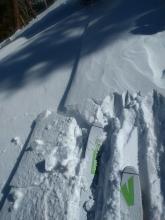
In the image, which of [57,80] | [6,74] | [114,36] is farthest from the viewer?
[6,74]

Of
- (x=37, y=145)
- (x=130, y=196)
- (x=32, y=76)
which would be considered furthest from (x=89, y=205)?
(x=32, y=76)

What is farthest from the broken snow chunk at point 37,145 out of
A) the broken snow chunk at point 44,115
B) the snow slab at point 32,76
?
Result: the broken snow chunk at point 44,115

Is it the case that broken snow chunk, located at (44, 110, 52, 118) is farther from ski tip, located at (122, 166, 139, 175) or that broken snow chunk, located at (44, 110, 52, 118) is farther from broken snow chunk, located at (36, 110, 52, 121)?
ski tip, located at (122, 166, 139, 175)

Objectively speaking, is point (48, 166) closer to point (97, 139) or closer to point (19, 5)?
point (97, 139)

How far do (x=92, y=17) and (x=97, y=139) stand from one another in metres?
1.86

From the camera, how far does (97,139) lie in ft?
6.18

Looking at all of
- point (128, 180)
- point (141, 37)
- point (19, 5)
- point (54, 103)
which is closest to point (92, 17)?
point (141, 37)

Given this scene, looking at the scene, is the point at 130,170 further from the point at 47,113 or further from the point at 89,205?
the point at 47,113

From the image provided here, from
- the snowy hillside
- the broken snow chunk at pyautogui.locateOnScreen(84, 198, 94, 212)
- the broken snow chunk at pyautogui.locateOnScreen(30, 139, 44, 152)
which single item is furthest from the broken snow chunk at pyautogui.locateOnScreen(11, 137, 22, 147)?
the broken snow chunk at pyautogui.locateOnScreen(84, 198, 94, 212)

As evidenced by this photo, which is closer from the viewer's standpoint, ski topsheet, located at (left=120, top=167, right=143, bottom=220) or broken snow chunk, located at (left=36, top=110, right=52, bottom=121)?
ski topsheet, located at (left=120, top=167, right=143, bottom=220)

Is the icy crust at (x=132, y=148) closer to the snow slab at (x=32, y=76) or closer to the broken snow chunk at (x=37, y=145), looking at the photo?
the broken snow chunk at (x=37, y=145)

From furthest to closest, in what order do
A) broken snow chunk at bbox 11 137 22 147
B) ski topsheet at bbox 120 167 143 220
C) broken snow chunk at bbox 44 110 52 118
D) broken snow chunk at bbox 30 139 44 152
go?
1. broken snow chunk at bbox 44 110 52 118
2. broken snow chunk at bbox 11 137 22 147
3. broken snow chunk at bbox 30 139 44 152
4. ski topsheet at bbox 120 167 143 220

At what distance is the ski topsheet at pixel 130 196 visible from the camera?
4.81 ft

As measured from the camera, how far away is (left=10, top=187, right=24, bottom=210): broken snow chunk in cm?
169
